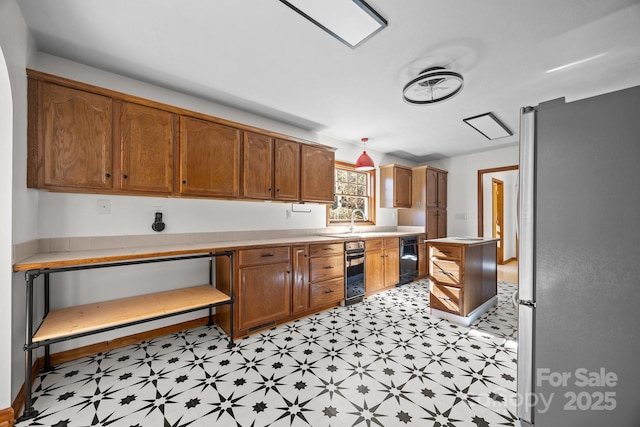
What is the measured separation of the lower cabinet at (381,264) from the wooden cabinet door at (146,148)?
2696mm

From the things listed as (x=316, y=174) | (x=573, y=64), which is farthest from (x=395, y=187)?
(x=573, y=64)

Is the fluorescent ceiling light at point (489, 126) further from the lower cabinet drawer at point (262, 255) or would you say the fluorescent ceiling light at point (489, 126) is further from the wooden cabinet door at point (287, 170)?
the lower cabinet drawer at point (262, 255)

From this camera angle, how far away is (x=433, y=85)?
2.42m

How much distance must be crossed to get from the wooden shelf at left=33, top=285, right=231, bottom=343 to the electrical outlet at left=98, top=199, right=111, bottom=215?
2.61ft

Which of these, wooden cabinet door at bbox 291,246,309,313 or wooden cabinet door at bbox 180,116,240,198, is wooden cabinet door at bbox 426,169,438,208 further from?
wooden cabinet door at bbox 180,116,240,198

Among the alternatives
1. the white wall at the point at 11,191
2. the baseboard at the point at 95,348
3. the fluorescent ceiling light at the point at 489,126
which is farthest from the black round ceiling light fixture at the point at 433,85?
the baseboard at the point at 95,348

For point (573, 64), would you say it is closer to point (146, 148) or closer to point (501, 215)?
point (146, 148)

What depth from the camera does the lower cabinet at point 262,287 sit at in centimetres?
251

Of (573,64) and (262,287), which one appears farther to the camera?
(262,287)

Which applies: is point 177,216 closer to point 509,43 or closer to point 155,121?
point 155,121

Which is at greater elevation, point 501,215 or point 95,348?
point 501,215

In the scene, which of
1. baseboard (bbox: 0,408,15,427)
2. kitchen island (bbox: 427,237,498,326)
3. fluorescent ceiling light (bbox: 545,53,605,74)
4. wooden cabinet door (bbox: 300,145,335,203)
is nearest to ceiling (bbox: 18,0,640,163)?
fluorescent ceiling light (bbox: 545,53,605,74)

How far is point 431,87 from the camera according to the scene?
2.46 m

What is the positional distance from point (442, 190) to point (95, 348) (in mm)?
5845
